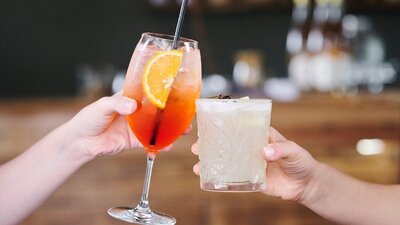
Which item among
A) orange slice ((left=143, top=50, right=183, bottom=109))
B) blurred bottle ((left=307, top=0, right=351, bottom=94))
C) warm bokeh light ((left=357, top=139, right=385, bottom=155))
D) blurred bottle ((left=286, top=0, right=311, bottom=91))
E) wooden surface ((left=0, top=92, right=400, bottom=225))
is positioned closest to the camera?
orange slice ((left=143, top=50, right=183, bottom=109))

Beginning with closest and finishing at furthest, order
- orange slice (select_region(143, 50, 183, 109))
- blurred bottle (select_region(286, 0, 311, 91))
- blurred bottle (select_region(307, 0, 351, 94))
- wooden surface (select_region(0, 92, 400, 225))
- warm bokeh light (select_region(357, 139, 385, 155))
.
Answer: orange slice (select_region(143, 50, 183, 109)), wooden surface (select_region(0, 92, 400, 225)), warm bokeh light (select_region(357, 139, 385, 155)), blurred bottle (select_region(307, 0, 351, 94)), blurred bottle (select_region(286, 0, 311, 91))

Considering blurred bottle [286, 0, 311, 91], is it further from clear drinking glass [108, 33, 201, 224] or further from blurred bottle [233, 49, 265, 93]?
clear drinking glass [108, 33, 201, 224]

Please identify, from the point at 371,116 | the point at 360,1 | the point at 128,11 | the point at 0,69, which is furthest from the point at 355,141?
the point at 0,69

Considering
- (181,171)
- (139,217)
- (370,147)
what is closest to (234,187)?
(139,217)

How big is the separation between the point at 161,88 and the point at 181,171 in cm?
182

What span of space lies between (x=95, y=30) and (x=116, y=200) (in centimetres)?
221

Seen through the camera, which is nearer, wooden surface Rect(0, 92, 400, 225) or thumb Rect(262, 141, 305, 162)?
thumb Rect(262, 141, 305, 162)

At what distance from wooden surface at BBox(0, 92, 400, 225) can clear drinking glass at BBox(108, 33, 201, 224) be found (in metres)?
1.64

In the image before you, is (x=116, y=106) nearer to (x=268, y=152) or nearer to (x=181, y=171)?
(x=268, y=152)

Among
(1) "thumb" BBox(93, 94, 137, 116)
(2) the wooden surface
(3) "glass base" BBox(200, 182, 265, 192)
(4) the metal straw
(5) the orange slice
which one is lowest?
(2) the wooden surface

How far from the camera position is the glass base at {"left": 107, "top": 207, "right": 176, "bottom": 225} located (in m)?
1.36

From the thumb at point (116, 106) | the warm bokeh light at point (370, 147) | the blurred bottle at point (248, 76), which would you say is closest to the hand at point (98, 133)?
the thumb at point (116, 106)

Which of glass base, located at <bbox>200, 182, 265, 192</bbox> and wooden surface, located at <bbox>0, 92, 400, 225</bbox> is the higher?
glass base, located at <bbox>200, 182, 265, 192</bbox>

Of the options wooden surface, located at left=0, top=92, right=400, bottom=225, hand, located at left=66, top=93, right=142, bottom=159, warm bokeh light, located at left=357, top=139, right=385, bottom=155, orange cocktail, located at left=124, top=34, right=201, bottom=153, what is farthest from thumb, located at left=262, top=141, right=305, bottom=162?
warm bokeh light, located at left=357, top=139, right=385, bottom=155
